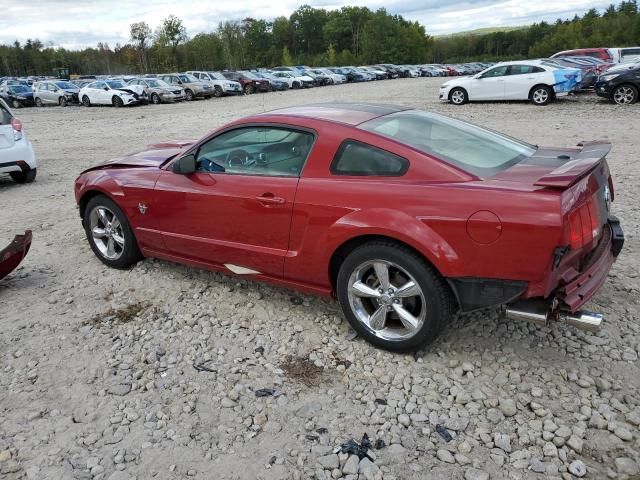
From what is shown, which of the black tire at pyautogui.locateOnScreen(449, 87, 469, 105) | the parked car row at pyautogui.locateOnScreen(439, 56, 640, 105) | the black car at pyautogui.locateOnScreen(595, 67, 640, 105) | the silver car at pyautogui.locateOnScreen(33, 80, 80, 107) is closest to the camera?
the black car at pyautogui.locateOnScreen(595, 67, 640, 105)

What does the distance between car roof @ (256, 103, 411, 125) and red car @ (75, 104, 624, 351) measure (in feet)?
0.05

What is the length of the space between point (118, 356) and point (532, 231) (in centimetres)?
280

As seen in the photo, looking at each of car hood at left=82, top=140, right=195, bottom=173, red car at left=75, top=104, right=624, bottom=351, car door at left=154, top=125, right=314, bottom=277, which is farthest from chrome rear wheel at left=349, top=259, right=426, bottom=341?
car hood at left=82, top=140, right=195, bottom=173

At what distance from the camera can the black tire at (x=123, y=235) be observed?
4805mm

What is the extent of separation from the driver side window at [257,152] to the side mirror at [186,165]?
0.06 m

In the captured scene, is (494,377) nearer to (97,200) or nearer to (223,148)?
(223,148)

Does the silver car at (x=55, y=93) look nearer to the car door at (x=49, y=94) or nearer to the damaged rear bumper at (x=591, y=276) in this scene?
the car door at (x=49, y=94)

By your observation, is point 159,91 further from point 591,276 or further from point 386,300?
point 591,276

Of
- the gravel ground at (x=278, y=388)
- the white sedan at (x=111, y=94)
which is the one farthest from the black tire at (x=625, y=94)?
the white sedan at (x=111, y=94)

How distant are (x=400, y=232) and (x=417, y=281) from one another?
0.32 metres

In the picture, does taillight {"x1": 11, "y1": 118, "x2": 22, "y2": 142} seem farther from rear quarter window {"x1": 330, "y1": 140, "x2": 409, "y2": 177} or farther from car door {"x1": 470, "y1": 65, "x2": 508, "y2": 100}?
car door {"x1": 470, "y1": 65, "x2": 508, "y2": 100}

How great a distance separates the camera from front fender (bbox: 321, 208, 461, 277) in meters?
3.02

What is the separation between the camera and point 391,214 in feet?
10.4

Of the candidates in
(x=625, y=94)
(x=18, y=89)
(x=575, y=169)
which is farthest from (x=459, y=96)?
(x=18, y=89)
